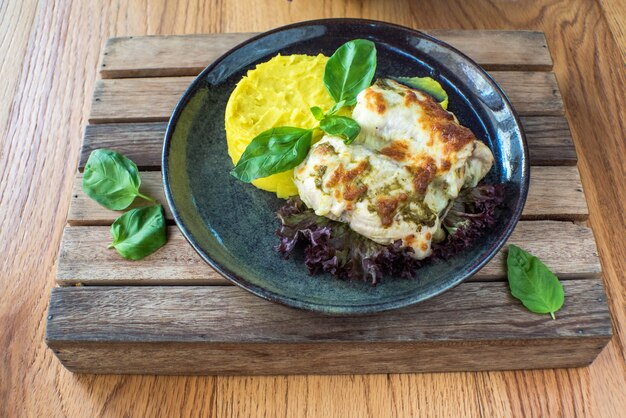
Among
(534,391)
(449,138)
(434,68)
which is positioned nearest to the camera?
(449,138)

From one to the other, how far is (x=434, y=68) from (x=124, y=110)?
1283 mm

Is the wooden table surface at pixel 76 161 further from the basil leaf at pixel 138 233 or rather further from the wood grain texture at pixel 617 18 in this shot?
the basil leaf at pixel 138 233

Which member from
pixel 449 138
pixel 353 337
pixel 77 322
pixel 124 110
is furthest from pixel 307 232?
pixel 124 110

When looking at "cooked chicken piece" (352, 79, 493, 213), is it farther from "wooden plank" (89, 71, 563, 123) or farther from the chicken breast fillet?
"wooden plank" (89, 71, 563, 123)

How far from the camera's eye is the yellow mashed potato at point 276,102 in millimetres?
2377

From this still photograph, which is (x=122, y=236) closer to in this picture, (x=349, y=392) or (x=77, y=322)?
(x=77, y=322)

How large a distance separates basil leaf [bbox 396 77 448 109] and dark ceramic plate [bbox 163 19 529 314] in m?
0.07

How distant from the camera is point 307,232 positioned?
7.32 feet

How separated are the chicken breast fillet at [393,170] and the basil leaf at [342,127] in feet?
0.13

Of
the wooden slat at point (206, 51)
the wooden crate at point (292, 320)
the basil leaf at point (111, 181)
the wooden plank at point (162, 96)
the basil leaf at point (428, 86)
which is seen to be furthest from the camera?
the wooden slat at point (206, 51)

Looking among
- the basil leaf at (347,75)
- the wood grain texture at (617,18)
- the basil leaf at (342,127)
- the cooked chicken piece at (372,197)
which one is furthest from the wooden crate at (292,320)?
the wood grain texture at (617,18)

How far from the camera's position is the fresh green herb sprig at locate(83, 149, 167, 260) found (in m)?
2.41

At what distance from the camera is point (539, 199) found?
101 inches

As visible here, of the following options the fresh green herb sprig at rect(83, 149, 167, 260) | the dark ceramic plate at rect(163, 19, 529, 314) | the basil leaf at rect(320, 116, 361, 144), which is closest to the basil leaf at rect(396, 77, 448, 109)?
the dark ceramic plate at rect(163, 19, 529, 314)
